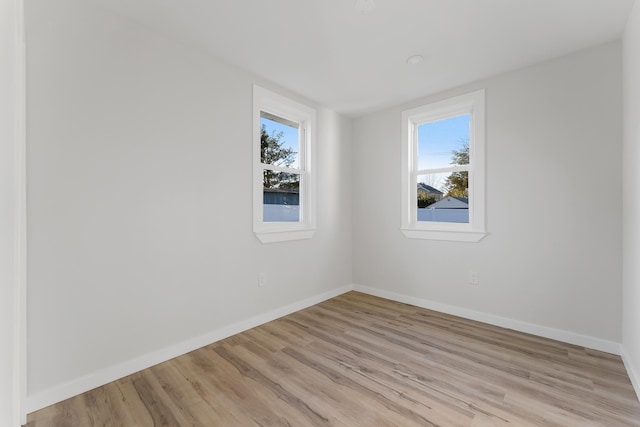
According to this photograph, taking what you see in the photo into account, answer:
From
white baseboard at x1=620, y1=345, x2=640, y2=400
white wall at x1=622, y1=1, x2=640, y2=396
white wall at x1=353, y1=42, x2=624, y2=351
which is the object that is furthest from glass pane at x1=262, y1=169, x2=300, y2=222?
white baseboard at x1=620, y1=345, x2=640, y2=400

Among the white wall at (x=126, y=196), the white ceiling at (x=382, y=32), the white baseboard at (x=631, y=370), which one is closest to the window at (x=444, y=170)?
the white ceiling at (x=382, y=32)

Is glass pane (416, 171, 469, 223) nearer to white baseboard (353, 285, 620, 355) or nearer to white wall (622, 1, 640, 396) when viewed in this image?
white baseboard (353, 285, 620, 355)

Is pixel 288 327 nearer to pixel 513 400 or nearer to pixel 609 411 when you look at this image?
Result: pixel 513 400

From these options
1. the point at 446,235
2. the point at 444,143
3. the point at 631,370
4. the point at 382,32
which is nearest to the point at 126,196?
the point at 382,32

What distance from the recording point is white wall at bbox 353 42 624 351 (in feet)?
7.35

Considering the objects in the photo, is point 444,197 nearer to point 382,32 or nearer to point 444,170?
point 444,170

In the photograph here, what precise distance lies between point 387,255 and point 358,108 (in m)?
1.88

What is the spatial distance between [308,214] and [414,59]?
188 cm

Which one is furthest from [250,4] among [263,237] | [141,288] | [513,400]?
[513,400]

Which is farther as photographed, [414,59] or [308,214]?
[308,214]

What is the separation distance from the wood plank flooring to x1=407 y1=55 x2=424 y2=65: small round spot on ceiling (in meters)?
2.41

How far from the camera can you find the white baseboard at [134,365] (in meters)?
1.63

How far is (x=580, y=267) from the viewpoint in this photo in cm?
235

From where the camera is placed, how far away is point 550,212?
2.49m
